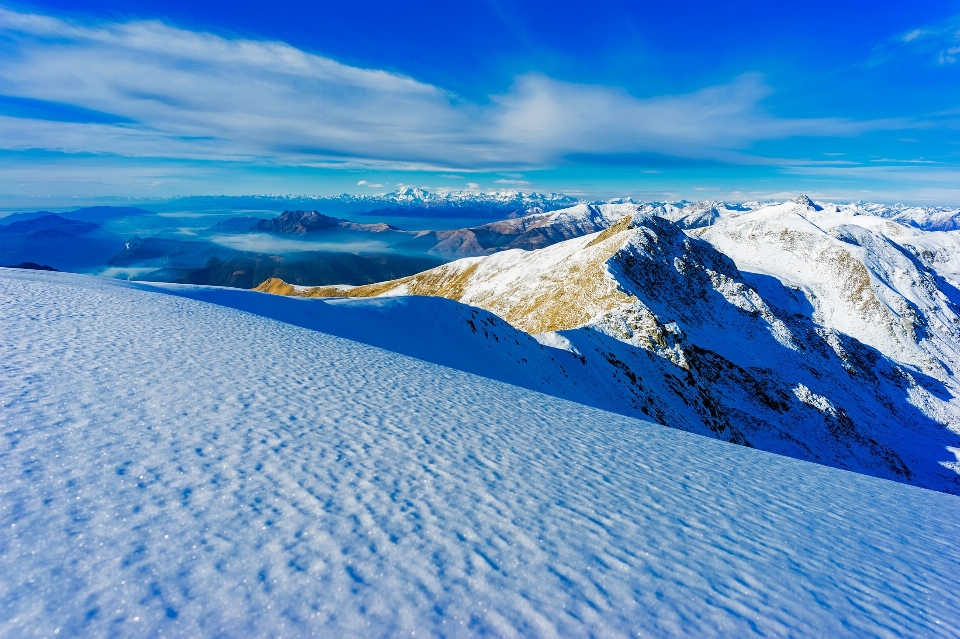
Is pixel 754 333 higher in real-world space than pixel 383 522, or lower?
lower

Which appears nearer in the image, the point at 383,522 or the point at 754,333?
the point at 383,522

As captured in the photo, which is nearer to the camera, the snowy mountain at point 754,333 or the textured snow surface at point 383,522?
the textured snow surface at point 383,522

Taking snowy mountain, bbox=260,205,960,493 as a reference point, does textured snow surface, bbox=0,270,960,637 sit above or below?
above

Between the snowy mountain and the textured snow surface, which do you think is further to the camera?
the snowy mountain

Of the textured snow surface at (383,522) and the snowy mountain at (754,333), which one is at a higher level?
the textured snow surface at (383,522)
